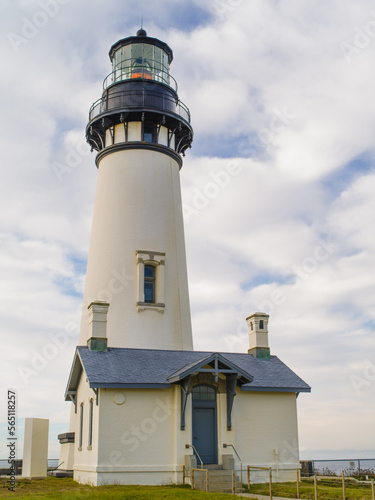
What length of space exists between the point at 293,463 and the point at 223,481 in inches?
149

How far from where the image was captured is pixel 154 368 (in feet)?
66.2

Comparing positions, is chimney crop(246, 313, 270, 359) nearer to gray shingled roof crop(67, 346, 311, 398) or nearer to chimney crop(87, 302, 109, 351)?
gray shingled roof crop(67, 346, 311, 398)

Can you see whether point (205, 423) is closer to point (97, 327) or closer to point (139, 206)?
point (97, 327)

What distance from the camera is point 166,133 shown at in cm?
2683

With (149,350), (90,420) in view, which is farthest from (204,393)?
(90,420)

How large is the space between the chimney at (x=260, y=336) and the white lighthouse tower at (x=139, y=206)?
9.48ft

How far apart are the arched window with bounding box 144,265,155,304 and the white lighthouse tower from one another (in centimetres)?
4

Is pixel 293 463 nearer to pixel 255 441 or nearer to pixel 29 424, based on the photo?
pixel 255 441

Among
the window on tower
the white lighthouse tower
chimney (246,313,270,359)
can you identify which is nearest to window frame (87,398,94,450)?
the white lighthouse tower

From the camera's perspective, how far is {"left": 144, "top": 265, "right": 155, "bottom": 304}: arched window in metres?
24.4

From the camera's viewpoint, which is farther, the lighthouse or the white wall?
the white wall

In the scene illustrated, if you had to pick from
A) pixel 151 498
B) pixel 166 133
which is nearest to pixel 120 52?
pixel 166 133

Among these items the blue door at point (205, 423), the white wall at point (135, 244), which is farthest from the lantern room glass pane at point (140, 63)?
the blue door at point (205, 423)

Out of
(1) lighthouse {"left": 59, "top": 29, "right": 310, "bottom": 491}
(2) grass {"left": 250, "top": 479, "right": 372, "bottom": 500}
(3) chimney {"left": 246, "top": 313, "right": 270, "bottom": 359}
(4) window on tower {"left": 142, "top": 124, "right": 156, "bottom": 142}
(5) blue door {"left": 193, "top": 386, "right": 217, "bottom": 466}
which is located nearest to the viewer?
(2) grass {"left": 250, "top": 479, "right": 372, "bottom": 500}
